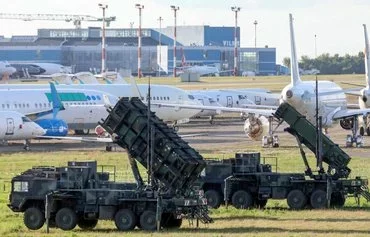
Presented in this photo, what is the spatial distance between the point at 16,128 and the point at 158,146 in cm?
3682

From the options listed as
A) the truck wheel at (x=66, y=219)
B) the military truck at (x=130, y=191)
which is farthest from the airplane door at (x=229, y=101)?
the truck wheel at (x=66, y=219)

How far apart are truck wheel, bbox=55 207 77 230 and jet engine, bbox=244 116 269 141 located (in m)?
42.2

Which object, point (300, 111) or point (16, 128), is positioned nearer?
point (16, 128)

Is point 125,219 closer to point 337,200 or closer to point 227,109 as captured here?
point 337,200

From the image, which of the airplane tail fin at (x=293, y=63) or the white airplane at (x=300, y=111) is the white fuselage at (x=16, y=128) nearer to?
the white airplane at (x=300, y=111)

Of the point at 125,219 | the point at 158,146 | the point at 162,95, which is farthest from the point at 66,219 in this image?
the point at 162,95

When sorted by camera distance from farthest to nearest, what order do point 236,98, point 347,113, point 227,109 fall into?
point 236,98 → point 227,109 → point 347,113

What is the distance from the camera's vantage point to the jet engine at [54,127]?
246 ft

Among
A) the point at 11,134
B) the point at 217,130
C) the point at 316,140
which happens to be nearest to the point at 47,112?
the point at 11,134

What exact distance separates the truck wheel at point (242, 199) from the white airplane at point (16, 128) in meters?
32.4

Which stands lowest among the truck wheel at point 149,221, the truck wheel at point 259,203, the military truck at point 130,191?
the truck wheel at point 259,203

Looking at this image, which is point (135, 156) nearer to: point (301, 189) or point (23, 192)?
point (23, 192)

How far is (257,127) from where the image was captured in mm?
76125

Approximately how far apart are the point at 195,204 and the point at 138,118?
311cm
